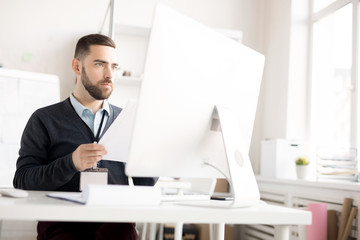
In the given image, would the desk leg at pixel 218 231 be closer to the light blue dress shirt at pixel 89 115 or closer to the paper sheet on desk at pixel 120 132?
the paper sheet on desk at pixel 120 132

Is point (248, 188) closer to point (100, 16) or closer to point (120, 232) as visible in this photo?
point (120, 232)

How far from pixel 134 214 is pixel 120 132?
371 millimetres

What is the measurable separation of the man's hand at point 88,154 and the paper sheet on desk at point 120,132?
3.9 inches

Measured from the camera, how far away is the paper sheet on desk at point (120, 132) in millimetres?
1204

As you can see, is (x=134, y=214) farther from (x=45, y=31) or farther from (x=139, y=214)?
(x=45, y=31)

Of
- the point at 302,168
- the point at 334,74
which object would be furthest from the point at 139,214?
the point at 334,74

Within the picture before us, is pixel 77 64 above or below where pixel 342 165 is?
above

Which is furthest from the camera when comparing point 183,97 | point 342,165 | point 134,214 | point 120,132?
point 342,165

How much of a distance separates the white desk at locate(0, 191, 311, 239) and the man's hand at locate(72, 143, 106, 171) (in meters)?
0.15

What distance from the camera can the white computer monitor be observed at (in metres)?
0.96

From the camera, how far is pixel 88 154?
112cm

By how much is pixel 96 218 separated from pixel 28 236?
236cm

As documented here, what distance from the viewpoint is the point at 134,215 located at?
0.90 metres

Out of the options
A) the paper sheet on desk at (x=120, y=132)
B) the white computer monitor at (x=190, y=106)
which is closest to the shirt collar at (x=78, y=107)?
the paper sheet on desk at (x=120, y=132)
